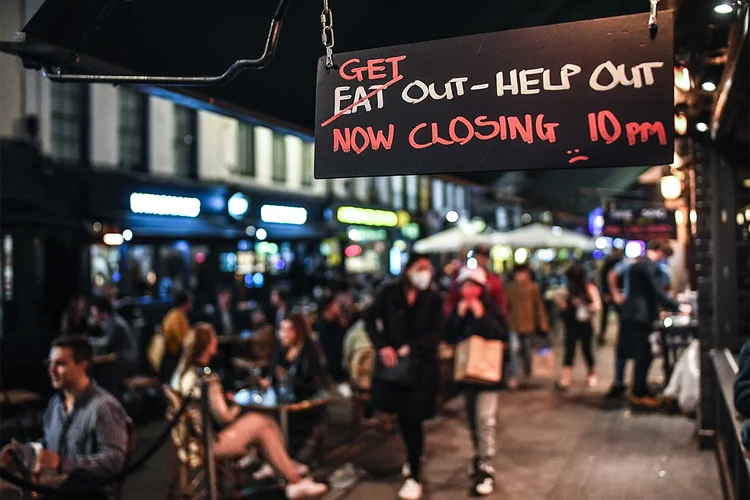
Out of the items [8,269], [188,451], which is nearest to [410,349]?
[188,451]

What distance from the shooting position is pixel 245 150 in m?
19.9

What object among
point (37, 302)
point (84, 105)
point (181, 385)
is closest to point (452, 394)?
point (181, 385)

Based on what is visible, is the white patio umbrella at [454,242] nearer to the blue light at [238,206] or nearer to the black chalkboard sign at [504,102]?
the blue light at [238,206]

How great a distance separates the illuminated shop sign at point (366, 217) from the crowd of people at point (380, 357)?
31.9 feet

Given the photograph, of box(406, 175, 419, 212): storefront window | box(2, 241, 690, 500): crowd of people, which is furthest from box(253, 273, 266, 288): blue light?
box(406, 175, 419, 212): storefront window

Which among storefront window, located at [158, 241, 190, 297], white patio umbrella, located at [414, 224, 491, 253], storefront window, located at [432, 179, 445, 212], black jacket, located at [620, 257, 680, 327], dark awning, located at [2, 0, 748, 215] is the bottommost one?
black jacket, located at [620, 257, 680, 327]

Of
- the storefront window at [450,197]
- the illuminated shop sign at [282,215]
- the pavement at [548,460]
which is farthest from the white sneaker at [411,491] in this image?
the storefront window at [450,197]

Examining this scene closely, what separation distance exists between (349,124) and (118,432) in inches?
101

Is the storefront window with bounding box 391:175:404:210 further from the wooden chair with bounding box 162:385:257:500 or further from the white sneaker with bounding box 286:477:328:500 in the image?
the wooden chair with bounding box 162:385:257:500

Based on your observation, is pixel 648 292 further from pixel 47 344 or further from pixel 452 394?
pixel 47 344

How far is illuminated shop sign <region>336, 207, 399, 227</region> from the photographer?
22305mm

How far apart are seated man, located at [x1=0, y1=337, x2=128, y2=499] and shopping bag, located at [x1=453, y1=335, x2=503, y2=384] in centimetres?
297

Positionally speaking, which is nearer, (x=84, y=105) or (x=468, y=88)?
(x=468, y=88)

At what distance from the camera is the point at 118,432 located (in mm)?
4594
